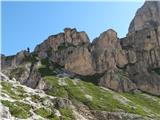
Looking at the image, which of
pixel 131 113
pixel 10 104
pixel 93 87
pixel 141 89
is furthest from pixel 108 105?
pixel 10 104

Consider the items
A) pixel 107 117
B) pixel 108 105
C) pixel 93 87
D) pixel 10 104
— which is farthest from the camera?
pixel 93 87

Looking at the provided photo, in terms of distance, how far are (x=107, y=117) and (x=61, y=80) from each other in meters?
52.2

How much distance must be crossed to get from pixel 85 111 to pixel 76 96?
67.0 feet

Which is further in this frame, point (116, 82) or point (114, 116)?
point (116, 82)

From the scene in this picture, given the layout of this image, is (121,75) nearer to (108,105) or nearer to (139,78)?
(139,78)

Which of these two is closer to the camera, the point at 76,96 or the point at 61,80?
the point at 76,96

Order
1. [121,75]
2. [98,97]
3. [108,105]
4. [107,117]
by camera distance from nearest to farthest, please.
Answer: [107,117] < [108,105] < [98,97] < [121,75]

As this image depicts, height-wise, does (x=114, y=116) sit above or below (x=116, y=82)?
below

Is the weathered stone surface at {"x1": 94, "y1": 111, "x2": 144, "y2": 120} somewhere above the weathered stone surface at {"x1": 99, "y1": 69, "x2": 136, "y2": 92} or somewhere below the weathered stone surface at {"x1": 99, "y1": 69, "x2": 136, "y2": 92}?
below

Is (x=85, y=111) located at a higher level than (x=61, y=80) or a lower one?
lower

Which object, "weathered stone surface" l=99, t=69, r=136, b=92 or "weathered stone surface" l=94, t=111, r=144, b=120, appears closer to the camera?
"weathered stone surface" l=94, t=111, r=144, b=120

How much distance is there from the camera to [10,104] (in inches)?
2468

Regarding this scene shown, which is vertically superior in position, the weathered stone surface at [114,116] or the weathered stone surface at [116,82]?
the weathered stone surface at [116,82]

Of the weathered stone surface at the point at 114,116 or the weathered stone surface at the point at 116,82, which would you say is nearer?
the weathered stone surface at the point at 114,116
